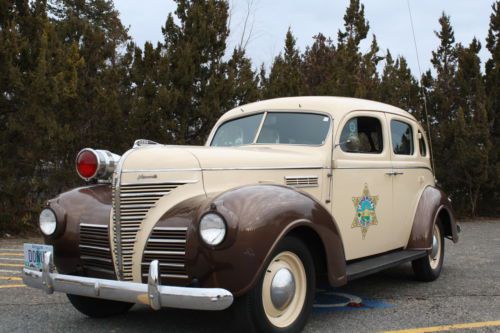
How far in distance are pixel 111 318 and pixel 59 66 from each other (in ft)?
21.2

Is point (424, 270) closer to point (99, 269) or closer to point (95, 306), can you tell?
point (95, 306)

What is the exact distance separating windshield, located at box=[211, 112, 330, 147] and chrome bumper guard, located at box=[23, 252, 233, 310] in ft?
6.52

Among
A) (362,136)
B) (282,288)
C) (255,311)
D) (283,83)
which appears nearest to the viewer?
(255,311)

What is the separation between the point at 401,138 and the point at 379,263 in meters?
1.69

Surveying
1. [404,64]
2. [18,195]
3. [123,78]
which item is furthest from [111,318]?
[404,64]

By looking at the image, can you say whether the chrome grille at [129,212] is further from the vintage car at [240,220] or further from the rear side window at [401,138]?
the rear side window at [401,138]

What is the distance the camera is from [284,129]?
4.84 m

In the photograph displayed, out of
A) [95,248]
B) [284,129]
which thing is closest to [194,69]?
[284,129]

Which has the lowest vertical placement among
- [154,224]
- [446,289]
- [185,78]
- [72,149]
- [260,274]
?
[446,289]

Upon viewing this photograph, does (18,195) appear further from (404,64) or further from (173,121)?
(404,64)

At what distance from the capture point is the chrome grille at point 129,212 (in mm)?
3525

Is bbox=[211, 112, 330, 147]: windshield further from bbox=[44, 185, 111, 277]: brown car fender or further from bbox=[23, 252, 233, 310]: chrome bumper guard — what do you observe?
bbox=[23, 252, 233, 310]: chrome bumper guard

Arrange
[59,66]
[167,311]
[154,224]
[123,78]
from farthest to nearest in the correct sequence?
[123,78] < [59,66] < [167,311] < [154,224]

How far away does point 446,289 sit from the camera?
5.37m
